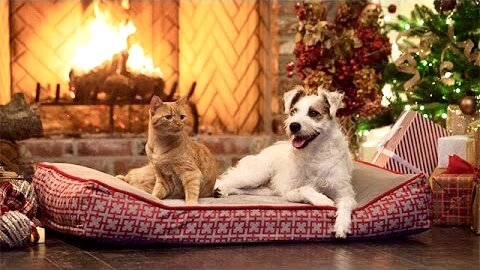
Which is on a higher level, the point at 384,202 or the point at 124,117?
the point at 124,117

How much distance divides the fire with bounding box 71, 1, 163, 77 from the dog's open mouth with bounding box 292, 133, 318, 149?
2.09m

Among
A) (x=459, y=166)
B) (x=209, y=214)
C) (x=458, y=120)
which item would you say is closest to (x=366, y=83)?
(x=458, y=120)

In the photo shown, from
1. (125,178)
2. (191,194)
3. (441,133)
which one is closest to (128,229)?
(191,194)

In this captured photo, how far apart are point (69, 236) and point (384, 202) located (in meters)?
1.32

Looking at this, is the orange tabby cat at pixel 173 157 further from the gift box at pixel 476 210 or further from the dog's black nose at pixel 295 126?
the gift box at pixel 476 210

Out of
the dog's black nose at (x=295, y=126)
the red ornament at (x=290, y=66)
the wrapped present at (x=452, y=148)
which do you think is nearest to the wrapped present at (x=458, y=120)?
the wrapped present at (x=452, y=148)

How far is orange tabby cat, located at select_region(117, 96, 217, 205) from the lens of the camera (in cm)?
408

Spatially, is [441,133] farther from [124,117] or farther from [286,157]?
[124,117]

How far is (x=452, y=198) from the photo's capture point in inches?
180

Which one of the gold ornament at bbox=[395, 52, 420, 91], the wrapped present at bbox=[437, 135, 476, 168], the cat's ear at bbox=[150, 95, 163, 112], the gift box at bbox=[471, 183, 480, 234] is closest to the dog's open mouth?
the cat's ear at bbox=[150, 95, 163, 112]

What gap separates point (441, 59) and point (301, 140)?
1467mm

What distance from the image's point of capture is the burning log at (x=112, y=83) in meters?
5.97

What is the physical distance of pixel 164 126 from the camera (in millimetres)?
4082

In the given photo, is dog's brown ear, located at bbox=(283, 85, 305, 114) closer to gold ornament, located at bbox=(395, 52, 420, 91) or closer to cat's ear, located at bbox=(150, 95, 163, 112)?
cat's ear, located at bbox=(150, 95, 163, 112)
